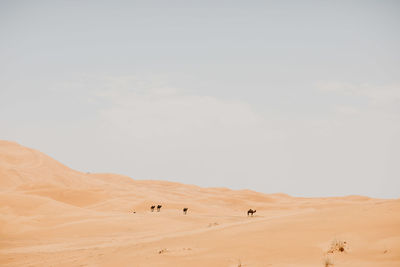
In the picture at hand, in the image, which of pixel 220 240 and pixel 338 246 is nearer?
pixel 338 246

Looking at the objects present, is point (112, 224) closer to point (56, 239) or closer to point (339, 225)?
point (56, 239)

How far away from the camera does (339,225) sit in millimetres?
9812

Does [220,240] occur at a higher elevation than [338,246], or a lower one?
lower

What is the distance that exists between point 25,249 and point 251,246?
1072cm

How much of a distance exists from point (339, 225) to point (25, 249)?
12.5 metres

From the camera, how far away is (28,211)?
27.1 m

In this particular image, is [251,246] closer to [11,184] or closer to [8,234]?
[8,234]

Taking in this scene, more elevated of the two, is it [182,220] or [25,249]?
[182,220]

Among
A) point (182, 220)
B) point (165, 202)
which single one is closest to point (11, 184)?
point (165, 202)

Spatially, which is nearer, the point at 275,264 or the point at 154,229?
the point at 275,264

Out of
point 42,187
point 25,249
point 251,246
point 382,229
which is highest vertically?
point 42,187

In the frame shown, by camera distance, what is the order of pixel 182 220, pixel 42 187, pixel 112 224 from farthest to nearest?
pixel 42 187 → pixel 182 220 → pixel 112 224

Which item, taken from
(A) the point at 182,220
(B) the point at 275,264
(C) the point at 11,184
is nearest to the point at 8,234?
(A) the point at 182,220

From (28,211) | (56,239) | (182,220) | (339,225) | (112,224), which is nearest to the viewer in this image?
(339,225)
